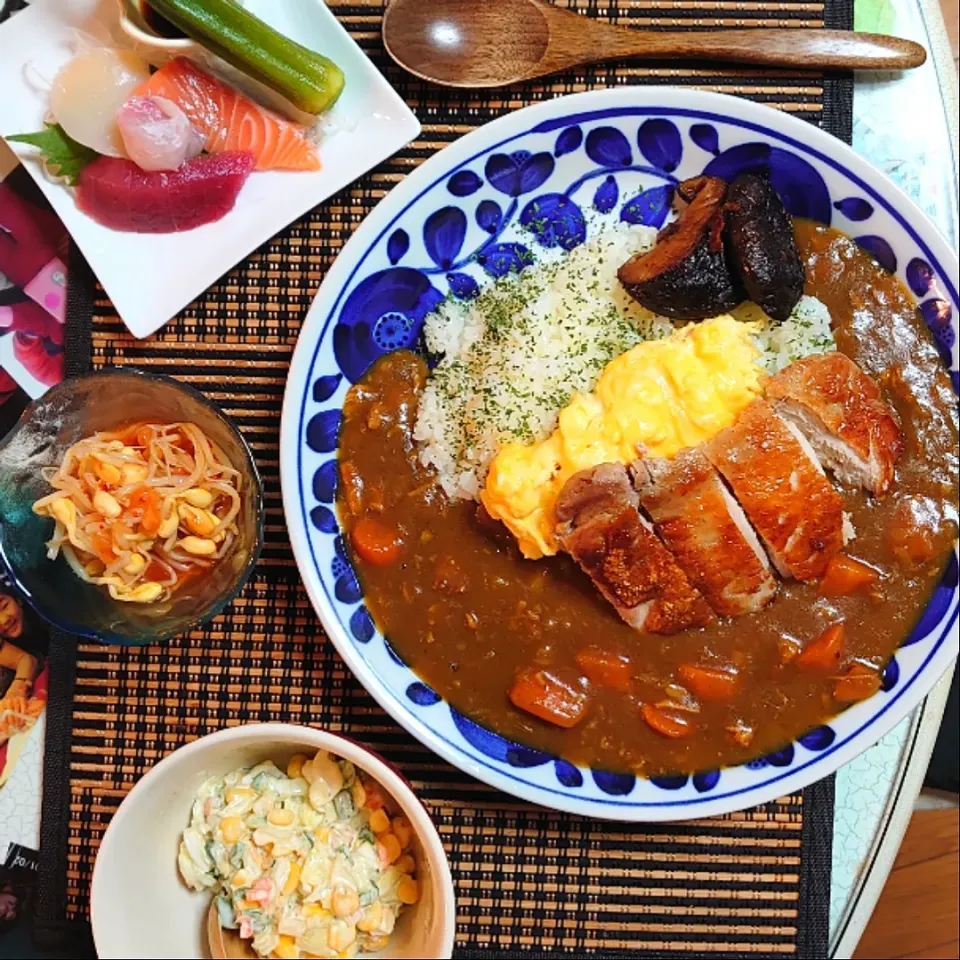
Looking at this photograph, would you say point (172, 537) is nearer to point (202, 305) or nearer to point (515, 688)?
point (202, 305)

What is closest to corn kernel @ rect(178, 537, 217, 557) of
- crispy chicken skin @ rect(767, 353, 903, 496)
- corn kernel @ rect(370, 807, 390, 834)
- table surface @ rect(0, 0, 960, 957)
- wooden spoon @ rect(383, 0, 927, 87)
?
corn kernel @ rect(370, 807, 390, 834)

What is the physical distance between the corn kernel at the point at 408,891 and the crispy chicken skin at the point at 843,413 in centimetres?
149

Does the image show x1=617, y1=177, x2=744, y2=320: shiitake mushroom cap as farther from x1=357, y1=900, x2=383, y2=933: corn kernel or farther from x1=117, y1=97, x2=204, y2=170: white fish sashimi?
x1=357, y1=900, x2=383, y2=933: corn kernel

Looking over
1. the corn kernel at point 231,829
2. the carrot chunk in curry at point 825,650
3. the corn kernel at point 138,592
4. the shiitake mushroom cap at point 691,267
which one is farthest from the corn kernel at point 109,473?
the carrot chunk in curry at point 825,650

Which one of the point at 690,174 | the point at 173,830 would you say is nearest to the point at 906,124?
the point at 690,174

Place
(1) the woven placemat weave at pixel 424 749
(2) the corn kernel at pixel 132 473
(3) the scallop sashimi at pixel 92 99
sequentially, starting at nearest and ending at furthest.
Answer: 1. (2) the corn kernel at pixel 132 473
2. (3) the scallop sashimi at pixel 92 99
3. (1) the woven placemat weave at pixel 424 749

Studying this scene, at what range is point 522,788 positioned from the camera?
2.43 meters

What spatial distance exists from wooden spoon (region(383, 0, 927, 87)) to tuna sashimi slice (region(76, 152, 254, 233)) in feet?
1.74

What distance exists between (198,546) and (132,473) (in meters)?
0.24

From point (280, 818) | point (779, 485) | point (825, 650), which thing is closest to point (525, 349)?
point (779, 485)

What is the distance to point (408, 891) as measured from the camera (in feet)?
7.95

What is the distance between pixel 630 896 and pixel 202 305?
6.41 ft

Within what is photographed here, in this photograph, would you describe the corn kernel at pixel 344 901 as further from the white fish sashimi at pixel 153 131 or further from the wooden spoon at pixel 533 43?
the wooden spoon at pixel 533 43

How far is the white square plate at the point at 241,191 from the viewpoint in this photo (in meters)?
2.49
